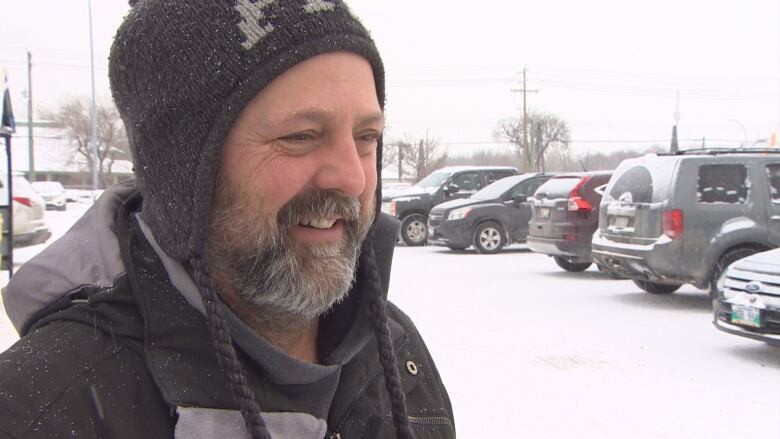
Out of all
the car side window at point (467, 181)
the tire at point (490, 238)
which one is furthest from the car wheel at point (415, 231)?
the tire at point (490, 238)

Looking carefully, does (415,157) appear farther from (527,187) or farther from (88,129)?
(527,187)

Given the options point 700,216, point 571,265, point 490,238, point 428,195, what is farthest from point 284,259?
point 428,195

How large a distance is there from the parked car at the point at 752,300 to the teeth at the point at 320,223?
17.7ft

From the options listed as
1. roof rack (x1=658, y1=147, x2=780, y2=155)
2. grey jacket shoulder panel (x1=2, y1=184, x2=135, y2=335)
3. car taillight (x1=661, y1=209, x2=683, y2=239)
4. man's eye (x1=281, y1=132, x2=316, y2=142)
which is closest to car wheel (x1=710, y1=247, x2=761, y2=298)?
car taillight (x1=661, y1=209, x2=683, y2=239)

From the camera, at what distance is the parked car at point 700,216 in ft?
25.7

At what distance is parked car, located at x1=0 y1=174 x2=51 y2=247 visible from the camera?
11.0 m

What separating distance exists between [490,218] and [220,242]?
12394 mm

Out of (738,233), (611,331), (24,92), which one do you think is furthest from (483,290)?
(24,92)

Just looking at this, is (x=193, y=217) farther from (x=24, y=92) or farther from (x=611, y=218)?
(x=24, y=92)

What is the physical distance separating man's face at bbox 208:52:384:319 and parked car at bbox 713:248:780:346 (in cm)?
538

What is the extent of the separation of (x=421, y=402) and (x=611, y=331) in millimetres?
5554

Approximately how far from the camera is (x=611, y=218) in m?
8.77

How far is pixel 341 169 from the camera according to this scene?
1.47 m

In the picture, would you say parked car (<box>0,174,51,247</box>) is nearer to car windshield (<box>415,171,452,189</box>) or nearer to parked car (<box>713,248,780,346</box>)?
car windshield (<box>415,171,452,189</box>)
